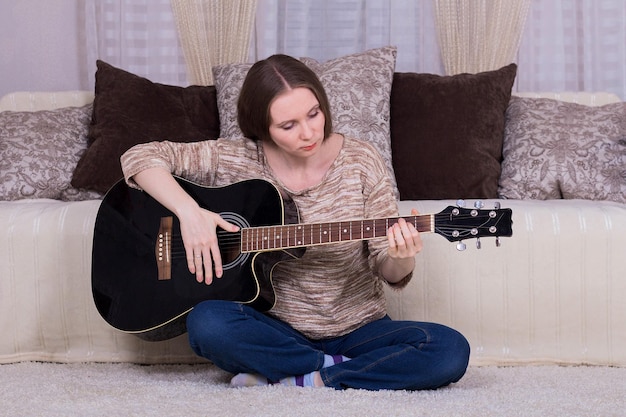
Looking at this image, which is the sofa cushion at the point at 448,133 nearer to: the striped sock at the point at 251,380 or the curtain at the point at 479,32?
the curtain at the point at 479,32

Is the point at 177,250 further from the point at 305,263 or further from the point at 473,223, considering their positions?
the point at 473,223

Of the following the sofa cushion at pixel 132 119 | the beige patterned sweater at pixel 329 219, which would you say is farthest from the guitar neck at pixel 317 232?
the sofa cushion at pixel 132 119

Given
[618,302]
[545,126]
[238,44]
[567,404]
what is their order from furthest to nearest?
[238,44], [545,126], [618,302], [567,404]

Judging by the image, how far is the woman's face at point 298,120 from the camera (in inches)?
76.2

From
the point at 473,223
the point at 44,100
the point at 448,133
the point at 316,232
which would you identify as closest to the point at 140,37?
the point at 44,100

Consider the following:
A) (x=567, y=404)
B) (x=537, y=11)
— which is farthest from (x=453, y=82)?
(x=567, y=404)

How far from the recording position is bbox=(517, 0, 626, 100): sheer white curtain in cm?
361

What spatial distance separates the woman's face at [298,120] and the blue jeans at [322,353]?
39 centimetres

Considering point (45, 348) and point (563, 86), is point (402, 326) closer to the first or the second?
point (45, 348)

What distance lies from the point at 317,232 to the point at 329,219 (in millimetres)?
152

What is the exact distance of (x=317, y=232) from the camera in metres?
1.89

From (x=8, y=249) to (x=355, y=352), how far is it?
3.39ft

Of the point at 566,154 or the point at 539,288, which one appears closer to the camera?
the point at 539,288

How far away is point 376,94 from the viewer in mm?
2877
